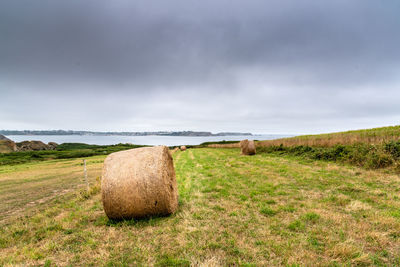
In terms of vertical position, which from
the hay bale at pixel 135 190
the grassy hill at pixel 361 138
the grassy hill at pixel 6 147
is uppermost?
the grassy hill at pixel 361 138

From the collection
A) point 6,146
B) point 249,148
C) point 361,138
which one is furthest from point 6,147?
point 361,138

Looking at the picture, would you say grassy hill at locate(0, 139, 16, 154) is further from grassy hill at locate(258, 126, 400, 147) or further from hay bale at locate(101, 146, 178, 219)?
grassy hill at locate(258, 126, 400, 147)

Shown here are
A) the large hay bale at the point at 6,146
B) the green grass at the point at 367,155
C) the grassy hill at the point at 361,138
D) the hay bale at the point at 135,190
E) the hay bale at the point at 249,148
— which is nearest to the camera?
the hay bale at the point at 135,190

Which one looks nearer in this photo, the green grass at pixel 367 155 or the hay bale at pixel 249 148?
the green grass at pixel 367 155

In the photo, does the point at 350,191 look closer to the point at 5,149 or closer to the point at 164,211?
the point at 164,211

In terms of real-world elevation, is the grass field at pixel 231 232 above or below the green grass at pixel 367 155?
below

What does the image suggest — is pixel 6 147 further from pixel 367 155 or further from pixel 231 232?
pixel 367 155

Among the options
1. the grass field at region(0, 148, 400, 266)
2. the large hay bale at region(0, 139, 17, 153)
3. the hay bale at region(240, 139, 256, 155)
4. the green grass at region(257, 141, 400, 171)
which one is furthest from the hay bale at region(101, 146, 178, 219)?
the large hay bale at region(0, 139, 17, 153)

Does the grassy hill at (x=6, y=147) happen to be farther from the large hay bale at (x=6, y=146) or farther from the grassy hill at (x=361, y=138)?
the grassy hill at (x=361, y=138)

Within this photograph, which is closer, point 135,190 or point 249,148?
point 135,190

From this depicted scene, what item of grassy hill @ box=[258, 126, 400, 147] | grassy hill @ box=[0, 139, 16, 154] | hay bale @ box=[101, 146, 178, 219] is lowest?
grassy hill @ box=[0, 139, 16, 154]

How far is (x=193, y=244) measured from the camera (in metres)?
3.54

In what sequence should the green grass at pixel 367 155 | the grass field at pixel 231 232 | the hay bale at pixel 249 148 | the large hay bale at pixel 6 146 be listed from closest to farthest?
the grass field at pixel 231 232
the green grass at pixel 367 155
the hay bale at pixel 249 148
the large hay bale at pixel 6 146

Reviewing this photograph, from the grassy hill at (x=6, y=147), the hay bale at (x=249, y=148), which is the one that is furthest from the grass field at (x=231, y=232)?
the grassy hill at (x=6, y=147)
